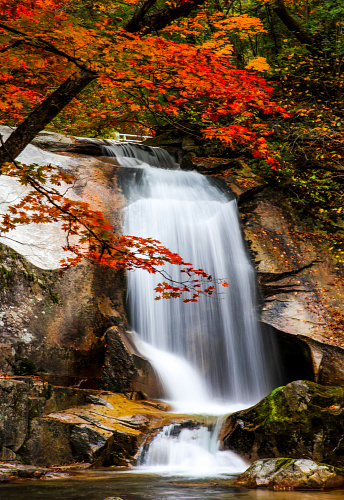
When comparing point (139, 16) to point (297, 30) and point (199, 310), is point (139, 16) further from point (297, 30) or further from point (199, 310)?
point (297, 30)

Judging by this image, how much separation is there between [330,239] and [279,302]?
2.66 m

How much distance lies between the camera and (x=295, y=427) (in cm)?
584

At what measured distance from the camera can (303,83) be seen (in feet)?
46.5

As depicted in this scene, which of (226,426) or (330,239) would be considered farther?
(330,239)

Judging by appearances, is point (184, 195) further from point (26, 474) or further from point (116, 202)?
point (26, 474)

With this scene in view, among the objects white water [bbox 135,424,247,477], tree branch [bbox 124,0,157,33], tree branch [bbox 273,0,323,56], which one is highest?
tree branch [bbox 273,0,323,56]

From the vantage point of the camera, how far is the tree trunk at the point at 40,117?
4.80 metres

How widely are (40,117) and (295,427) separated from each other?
4894mm

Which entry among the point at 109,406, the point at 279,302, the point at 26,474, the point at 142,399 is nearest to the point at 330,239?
the point at 279,302

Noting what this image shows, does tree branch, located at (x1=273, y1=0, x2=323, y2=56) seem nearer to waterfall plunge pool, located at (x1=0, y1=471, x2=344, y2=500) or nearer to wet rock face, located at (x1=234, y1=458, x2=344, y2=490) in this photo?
wet rock face, located at (x1=234, y1=458, x2=344, y2=490)

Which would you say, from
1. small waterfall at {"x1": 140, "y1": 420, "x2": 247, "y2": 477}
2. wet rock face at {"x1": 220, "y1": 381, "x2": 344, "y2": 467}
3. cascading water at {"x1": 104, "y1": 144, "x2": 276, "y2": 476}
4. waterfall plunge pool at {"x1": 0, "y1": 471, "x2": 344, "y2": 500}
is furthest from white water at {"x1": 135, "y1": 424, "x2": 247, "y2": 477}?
cascading water at {"x1": 104, "y1": 144, "x2": 276, "y2": 476}

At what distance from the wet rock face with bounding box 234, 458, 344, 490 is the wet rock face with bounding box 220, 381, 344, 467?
32.6 inches

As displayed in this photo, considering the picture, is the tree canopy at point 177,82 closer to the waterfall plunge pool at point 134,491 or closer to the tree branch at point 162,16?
the tree branch at point 162,16

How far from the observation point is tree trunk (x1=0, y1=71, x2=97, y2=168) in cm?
480
